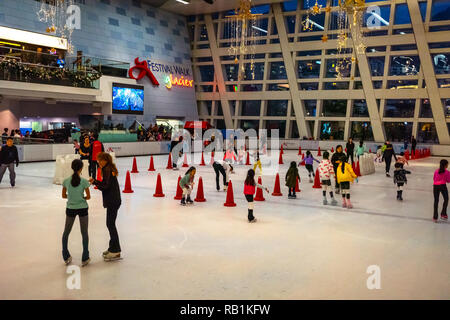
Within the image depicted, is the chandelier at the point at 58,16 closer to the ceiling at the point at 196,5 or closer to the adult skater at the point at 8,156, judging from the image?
the ceiling at the point at 196,5

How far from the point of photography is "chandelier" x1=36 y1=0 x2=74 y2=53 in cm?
2725

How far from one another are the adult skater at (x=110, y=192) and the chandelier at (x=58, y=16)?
2378 centimetres

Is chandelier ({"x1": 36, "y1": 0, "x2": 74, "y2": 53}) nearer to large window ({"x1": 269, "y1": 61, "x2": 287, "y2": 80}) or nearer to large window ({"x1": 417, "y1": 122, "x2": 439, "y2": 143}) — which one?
large window ({"x1": 269, "y1": 61, "x2": 287, "y2": 80})

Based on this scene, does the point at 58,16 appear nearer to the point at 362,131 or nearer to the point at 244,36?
the point at 244,36

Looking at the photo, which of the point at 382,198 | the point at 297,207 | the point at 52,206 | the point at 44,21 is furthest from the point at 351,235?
the point at 44,21

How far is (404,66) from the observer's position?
33.1m

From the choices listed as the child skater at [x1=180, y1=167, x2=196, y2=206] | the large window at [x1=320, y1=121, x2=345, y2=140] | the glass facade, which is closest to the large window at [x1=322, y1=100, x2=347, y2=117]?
the glass facade

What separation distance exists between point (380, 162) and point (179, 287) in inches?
847

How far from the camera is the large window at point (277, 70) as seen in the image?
126 ft

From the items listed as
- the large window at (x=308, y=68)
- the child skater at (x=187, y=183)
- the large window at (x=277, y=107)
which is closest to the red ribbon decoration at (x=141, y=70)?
the large window at (x=277, y=107)

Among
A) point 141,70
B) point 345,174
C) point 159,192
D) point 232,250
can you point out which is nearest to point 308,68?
point 141,70

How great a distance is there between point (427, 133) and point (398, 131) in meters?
2.18

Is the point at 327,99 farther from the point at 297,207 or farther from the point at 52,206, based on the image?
the point at 52,206

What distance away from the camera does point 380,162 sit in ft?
79.8
